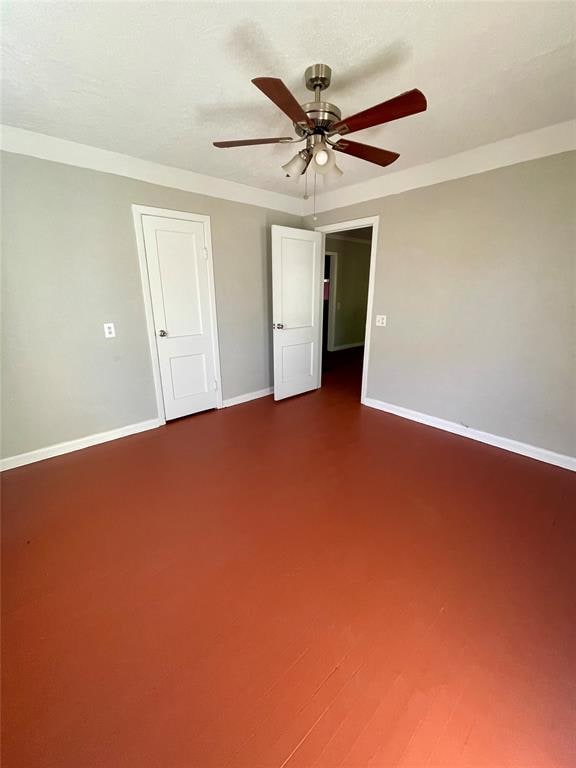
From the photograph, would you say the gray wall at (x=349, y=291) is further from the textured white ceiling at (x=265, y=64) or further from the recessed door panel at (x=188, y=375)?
the textured white ceiling at (x=265, y=64)

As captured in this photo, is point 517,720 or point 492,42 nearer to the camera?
point 517,720

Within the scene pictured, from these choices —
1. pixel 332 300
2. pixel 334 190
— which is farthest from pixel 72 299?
pixel 332 300

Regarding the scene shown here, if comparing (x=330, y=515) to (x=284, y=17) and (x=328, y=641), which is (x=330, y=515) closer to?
(x=328, y=641)

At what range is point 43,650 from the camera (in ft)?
4.14

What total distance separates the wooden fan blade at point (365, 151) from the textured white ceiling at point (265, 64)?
11.5 inches

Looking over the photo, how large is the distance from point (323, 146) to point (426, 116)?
913 millimetres

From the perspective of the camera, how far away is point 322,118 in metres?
1.67

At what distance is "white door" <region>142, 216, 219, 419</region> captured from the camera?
2.96 m

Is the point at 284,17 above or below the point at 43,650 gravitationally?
above

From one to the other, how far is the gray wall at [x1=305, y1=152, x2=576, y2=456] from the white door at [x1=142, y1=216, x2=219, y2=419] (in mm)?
1881

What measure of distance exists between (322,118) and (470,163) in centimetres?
169

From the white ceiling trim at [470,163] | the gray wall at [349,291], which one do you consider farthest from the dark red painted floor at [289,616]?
the gray wall at [349,291]

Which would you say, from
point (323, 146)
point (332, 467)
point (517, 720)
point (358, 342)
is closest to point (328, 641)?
point (517, 720)

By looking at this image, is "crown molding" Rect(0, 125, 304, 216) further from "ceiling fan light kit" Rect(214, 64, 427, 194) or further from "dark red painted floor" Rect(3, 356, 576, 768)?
"dark red painted floor" Rect(3, 356, 576, 768)
